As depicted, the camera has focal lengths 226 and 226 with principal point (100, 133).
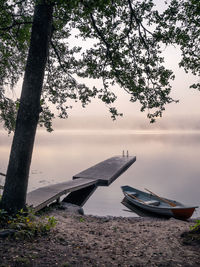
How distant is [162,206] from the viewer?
14219 millimetres

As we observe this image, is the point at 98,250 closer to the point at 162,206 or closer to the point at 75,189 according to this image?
the point at 75,189

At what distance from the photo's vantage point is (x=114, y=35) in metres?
A: 8.97

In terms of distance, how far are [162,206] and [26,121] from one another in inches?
424

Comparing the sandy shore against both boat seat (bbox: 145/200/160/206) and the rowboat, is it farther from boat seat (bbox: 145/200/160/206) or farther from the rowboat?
boat seat (bbox: 145/200/160/206)

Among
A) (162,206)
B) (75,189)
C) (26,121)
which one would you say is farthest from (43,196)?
(162,206)

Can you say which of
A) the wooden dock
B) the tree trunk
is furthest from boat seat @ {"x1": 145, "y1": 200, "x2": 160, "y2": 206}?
the tree trunk

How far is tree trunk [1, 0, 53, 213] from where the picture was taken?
6957 mm

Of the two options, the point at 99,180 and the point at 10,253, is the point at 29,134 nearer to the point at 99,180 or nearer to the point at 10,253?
the point at 10,253

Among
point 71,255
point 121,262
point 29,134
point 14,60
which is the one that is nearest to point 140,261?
point 121,262

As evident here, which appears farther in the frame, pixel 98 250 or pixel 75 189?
pixel 75 189

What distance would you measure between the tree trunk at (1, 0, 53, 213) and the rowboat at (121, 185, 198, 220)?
29.1ft

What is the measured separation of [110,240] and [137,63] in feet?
22.0

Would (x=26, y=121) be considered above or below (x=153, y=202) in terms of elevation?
above

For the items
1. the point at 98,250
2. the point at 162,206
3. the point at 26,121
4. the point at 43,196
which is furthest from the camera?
the point at 162,206
